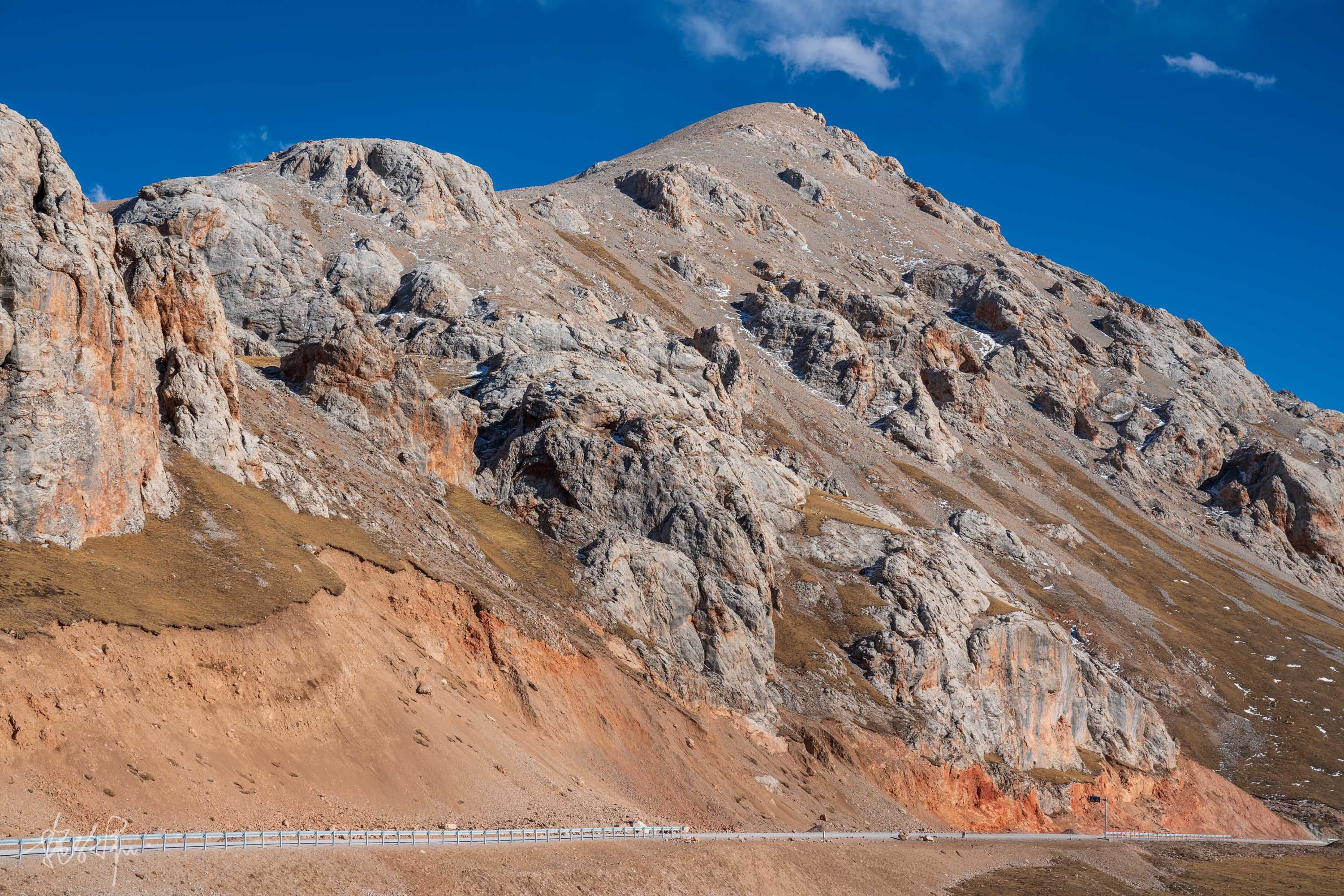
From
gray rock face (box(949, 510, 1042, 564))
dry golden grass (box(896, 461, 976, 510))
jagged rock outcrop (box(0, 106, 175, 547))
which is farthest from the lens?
dry golden grass (box(896, 461, 976, 510))

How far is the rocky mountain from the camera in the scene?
51375mm

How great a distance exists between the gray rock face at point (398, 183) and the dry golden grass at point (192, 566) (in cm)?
9936

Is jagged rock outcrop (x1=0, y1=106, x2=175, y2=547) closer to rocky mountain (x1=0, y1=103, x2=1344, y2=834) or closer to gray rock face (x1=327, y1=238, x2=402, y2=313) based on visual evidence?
rocky mountain (x1=0, y1=103, x2=1344, y2=834)

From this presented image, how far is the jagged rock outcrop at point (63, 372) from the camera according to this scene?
47.6m

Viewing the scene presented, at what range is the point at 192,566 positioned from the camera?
5088 centimetres

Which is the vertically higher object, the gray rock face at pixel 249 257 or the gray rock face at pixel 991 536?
the gray rock face at pixel 249 257

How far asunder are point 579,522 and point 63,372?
47.2 metres

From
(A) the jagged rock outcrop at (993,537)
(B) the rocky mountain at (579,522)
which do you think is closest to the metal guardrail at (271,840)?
(B) the rocky mountain at (579,522)

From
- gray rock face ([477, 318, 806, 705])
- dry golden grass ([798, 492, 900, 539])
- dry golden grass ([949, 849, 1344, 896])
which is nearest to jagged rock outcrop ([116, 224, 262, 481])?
gray rock face ([477, 318, 806, 705])

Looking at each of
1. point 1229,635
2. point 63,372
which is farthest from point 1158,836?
point 63,372

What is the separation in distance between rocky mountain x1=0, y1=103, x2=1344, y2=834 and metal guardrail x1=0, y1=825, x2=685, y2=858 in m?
3.88

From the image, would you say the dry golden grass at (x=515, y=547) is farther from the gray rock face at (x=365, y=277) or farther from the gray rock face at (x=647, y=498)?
the gray rock face at (x=365, y=277)

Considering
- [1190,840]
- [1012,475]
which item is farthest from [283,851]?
[1012,475]

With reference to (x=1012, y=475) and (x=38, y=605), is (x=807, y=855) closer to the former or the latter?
(x=38, y=605)
